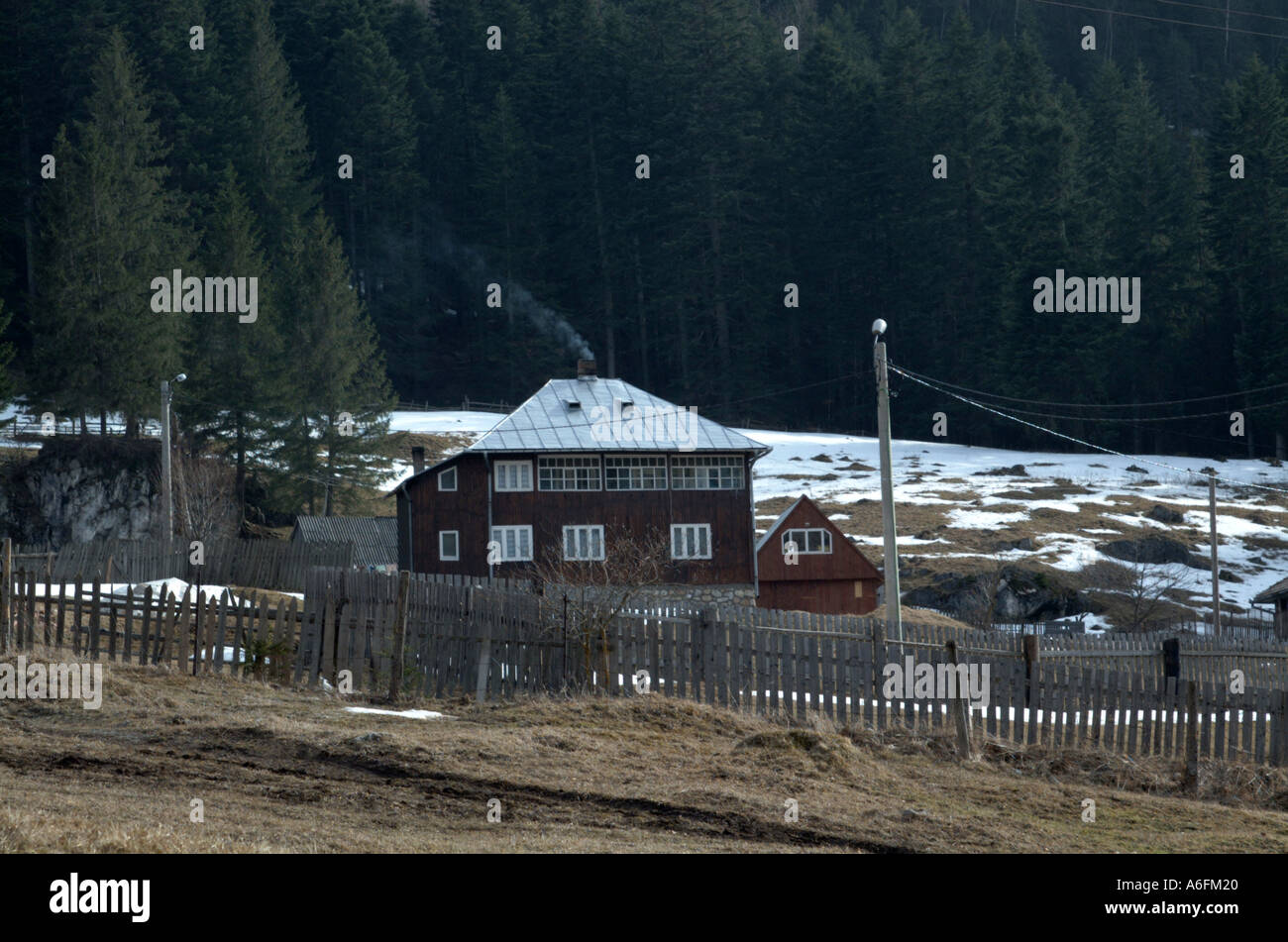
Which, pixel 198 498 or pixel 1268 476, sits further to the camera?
pixel 1268 476

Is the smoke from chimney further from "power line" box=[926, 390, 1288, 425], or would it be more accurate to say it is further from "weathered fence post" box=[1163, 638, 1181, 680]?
"weathered fence post" box=[1163, 638, 1181, 680]

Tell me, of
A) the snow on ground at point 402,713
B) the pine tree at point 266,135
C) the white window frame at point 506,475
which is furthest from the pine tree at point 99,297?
the snow on ground at point 402,713

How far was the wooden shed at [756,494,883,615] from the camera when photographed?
4519cm

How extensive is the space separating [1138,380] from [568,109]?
42311 millimetres

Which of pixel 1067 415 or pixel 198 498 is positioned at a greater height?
pixel 1067 415

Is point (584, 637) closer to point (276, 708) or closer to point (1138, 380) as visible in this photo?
point (276, 708)

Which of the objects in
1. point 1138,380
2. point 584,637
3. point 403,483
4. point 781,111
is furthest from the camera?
point 781,111

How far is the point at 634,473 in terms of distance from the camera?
143 feet

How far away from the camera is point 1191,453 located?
77312mm

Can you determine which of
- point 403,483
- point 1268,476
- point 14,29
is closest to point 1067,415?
point 1268,476

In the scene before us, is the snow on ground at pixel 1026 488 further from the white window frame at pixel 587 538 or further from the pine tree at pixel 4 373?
the white window frame at pixel 587 538

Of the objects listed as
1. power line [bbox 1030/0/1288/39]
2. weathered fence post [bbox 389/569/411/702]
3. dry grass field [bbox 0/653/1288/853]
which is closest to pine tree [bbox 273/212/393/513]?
weathered fence post [bbox 389/569/411/702]

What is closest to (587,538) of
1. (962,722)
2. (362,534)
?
(362,534)

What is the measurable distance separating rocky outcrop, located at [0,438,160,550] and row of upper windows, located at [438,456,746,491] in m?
17.5
